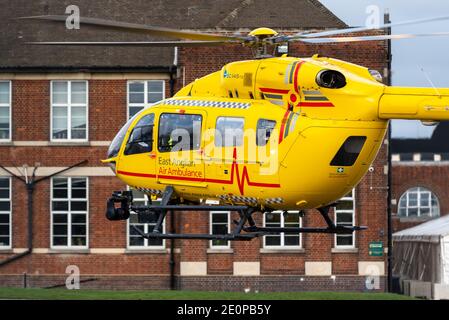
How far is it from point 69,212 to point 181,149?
854 inches

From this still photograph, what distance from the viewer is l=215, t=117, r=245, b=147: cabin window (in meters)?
24.8

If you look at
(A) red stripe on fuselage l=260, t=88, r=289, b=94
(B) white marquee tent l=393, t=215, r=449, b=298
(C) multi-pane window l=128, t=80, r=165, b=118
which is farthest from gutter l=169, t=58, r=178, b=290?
(A) red stripe on fuselage l=260, t=88, r=289, b=94

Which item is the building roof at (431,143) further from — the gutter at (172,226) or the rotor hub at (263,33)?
the rotor hub at (263,33)

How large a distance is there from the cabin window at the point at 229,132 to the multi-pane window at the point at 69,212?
72.8 feet

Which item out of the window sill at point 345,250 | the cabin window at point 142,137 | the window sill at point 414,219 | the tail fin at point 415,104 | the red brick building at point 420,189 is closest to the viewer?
the tail fin at point 415,104

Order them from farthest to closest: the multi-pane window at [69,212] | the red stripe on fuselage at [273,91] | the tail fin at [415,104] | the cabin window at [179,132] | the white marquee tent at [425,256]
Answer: the white marquee tent at [425,256] < the multi-pane window at [69,212] < the cabin window at [179,132] < the red stripe on fuselage at [273,91] < the tail fin at [415,104]

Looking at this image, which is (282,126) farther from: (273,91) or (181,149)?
(181,149)

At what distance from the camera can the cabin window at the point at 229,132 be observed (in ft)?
81.5

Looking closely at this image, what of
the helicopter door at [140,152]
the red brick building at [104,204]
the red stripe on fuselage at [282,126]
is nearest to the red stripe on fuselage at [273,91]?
the red stripe on fuselage at [282,126]

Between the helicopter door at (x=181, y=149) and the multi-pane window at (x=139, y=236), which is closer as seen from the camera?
the helicopter door at (x=181, y=149)

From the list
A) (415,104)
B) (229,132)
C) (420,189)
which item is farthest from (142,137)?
(420,189)

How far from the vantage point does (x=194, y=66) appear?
4603 cm

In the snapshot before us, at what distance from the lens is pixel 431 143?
369ft

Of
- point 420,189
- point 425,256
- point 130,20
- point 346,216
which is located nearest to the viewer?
point 346,216
